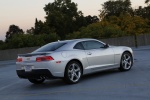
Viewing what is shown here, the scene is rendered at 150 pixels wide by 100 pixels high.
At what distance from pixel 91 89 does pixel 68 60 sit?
1578mm

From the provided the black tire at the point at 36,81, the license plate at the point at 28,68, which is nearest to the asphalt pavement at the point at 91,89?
the black tire at the point at 36,81

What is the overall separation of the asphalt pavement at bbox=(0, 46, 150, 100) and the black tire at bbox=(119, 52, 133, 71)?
17.6 inches

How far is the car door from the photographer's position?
1170 cm

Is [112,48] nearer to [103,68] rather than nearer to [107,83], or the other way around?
[103,68]

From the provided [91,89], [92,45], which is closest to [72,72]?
[91,89]

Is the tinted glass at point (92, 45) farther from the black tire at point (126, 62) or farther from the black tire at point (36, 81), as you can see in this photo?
the black tire at point (36, 81)

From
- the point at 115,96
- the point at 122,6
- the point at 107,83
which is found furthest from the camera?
the point at 122,6

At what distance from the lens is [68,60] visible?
1086cm

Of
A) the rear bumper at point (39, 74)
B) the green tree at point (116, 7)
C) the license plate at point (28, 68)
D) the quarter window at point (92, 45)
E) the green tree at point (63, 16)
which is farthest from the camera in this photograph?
the green tree at point (116, 7)

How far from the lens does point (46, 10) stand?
8206cm

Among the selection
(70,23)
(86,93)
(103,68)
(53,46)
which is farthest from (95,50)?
(70,23)

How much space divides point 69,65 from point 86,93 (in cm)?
202

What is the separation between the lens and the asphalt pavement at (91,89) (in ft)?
27.9

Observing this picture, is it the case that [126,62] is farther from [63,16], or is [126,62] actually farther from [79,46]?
[63,16]
